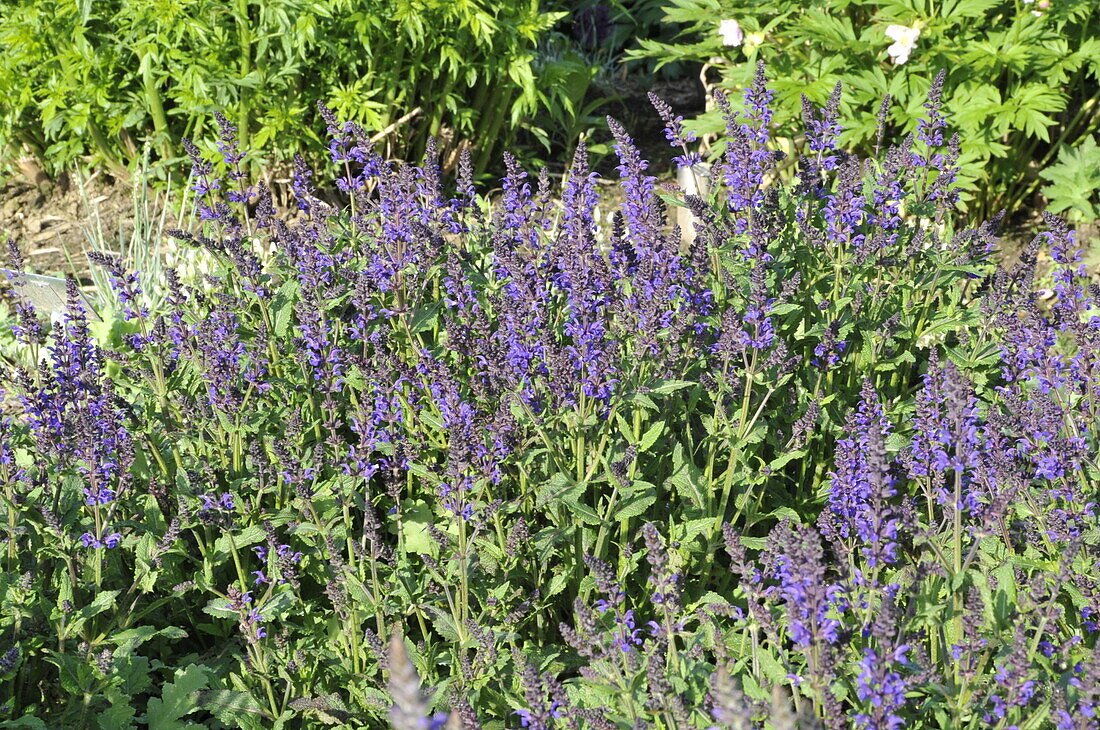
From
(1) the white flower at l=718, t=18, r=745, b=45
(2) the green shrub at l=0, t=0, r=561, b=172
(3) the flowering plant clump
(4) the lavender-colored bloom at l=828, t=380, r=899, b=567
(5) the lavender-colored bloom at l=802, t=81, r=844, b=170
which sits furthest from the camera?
(1) the white flower at l=718, t=18, r=745, b=45

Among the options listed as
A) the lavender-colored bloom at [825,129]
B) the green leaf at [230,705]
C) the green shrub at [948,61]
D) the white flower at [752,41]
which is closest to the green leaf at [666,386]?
the lavender-colored bloom at [825,129]

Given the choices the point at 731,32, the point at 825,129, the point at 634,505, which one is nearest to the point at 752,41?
the point at 731,32

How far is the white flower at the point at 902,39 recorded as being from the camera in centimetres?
566

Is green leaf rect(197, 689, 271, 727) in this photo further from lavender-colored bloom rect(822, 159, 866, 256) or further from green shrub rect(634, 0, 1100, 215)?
green shrub rect(634, 0, 1100, 215)

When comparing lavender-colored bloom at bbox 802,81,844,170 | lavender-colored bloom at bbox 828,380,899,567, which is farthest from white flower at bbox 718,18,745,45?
lavender-colored bloom at bbox 828,380,899,567

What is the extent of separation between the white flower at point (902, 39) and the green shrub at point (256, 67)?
2050 millimetres

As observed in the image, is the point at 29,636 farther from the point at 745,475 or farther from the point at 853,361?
the point at 853,361

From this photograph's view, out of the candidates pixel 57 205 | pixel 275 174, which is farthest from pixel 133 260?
pixel 57 205

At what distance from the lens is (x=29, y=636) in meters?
3.17

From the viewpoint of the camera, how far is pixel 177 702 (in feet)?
9.97

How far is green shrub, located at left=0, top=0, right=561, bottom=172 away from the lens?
598 cm

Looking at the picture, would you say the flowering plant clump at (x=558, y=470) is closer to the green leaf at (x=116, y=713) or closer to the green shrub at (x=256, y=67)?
the green leaf at (x=116, y=713)

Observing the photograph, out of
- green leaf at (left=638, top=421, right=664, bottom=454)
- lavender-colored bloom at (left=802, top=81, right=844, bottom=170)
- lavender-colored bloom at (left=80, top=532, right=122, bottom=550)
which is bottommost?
lavender-colored bloom at (left=80, top=532, right=122, bottom=550)

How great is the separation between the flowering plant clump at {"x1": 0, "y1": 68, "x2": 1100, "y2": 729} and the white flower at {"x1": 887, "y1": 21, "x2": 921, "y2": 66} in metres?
1.93
